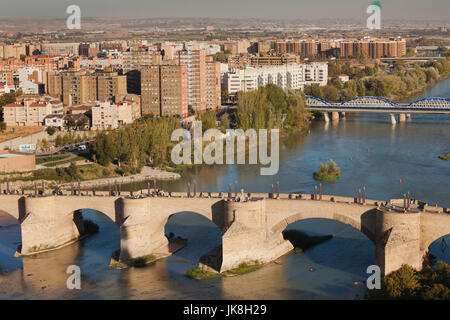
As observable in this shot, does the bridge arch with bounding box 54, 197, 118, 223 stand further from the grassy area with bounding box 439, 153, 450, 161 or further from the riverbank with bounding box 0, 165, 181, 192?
the grassy area with bounding box 439, 153, 450, 161

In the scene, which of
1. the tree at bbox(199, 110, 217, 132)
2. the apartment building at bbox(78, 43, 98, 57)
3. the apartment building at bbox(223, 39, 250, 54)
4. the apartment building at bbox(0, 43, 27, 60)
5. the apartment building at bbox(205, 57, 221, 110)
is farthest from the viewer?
the apartment building at bbox(223, 39, 250, 54)

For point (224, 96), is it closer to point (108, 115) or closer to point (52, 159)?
point (108, 115)

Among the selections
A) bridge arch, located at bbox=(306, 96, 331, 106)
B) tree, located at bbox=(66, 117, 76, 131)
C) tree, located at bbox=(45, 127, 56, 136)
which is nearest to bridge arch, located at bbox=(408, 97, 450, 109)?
bridge arch, located at bbox=(306, 96, 331, 106)

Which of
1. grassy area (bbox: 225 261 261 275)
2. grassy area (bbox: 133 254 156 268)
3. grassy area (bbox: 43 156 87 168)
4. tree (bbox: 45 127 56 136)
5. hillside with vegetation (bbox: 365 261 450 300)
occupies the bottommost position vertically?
grassy area (bbox: 133 254 156 268)

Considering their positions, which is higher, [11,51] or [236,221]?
[11,51]

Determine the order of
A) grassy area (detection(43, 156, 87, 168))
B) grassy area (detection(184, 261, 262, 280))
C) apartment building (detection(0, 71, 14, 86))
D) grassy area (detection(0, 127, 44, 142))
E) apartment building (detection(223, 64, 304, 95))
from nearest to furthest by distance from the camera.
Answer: grassy area (detection(184, 261, 262, 280)), grassy area (detection(43, 156, 87, 168)), grassy area (detection(0, 127, 44, 142)), apartment building (detection(223, 64, 304, 95)), apartment building (detection(0, 71, 14, 86))

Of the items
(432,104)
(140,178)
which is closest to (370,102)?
(432,104)

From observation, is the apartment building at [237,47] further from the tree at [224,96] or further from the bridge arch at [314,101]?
the bridge arch at [314,101]
